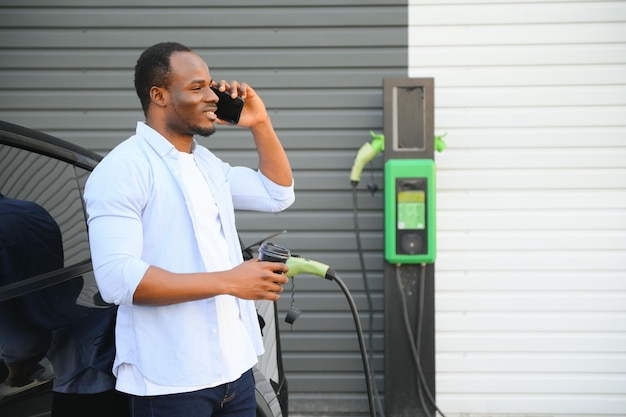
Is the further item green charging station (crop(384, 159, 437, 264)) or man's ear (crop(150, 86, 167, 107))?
green charging station (crop(384, 159, 437, 264))

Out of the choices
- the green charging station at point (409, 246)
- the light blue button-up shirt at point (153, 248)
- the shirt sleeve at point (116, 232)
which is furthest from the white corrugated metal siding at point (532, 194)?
the shirt sleeve at point (116, 232)

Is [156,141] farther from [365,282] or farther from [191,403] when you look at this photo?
[365,282]

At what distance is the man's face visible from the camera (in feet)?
6.77

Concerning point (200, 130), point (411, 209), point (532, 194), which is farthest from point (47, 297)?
point (532, 194)

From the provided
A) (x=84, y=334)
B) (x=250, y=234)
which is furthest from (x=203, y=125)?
(x=250, y=234)

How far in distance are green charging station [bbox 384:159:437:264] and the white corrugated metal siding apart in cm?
48

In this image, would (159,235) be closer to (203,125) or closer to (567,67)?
(203,125)

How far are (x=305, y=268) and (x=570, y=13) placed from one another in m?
2.91

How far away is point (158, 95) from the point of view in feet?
6.86

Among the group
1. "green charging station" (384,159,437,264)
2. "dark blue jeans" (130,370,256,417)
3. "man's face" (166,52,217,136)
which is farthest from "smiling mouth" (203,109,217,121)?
"green charging station" (384,159,437,264)

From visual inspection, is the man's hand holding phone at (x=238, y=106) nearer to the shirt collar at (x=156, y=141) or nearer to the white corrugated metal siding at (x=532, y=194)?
the shirt collar at (x=156, y=141)

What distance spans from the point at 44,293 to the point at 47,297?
0.02 metres

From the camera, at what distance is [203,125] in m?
2.07

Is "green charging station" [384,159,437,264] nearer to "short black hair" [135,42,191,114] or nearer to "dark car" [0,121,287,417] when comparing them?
"dark car" [0,121,287,417]
